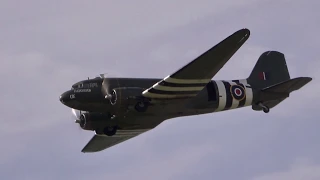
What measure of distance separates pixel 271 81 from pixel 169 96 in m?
7.61

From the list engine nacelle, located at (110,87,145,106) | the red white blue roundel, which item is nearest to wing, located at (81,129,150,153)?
engine nacelle, located at (110,87,145,106)

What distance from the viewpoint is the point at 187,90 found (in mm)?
31516

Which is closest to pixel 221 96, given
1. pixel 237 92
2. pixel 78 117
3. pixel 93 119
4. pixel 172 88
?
pixel 237 92

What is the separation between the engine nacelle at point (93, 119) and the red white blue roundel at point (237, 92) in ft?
20.1

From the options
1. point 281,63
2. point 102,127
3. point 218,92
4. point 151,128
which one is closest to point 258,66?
point 281,63

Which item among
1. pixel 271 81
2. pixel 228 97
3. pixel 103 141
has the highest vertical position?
pixel 271 81

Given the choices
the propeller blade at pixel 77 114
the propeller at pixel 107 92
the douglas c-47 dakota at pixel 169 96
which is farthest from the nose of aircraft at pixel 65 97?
the propeller blade at pixel 77 114

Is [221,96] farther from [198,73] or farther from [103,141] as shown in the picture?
[103,141]

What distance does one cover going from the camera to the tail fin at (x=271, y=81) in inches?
1369

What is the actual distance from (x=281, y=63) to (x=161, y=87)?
31.7 feet

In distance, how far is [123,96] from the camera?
101 feet

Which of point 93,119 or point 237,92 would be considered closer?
point 93,119

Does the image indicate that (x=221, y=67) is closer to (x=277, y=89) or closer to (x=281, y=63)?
(x=277, y=89)

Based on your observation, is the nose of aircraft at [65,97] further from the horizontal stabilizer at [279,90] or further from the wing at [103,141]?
the horizontal stabilizer at [279,90]
